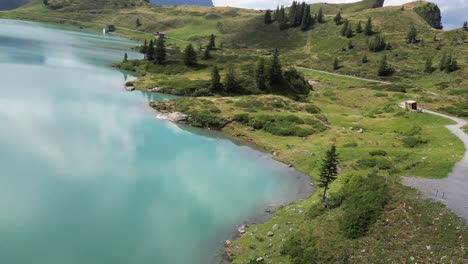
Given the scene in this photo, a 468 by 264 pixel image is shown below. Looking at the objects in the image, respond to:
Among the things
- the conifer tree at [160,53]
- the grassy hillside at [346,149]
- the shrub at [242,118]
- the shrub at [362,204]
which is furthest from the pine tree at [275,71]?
the shrub at [362,204]

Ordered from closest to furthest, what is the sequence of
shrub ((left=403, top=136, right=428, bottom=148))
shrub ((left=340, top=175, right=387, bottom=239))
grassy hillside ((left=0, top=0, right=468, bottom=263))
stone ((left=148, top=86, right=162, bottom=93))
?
grassy hillside ((left=0, top=0, right=468, bottom=263)), shrub ((left=340, top=175, right=387, bottom=239)), shrub ((left=403, top=136, right=428, bottom=148)), stone ((left=148, top=86, right=162, bottom=93))

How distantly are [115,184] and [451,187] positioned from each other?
1522 inches

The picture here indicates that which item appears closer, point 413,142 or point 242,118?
point 413,142

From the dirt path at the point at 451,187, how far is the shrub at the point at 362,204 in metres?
4.17

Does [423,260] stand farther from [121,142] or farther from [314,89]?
[314,89]

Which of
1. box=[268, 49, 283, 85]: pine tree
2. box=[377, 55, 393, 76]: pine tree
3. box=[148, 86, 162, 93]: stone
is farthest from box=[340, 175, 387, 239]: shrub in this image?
box=[377, 55, 393, 76]: pine tree

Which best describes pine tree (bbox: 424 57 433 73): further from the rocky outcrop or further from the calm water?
the calm water

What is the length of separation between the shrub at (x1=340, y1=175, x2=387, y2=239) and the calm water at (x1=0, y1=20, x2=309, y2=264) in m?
10.9

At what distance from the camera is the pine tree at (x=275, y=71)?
12694cm

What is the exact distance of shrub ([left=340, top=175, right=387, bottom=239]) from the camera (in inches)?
1356

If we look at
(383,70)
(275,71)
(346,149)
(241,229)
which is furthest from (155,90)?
(383,70)

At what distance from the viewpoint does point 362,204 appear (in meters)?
37.0

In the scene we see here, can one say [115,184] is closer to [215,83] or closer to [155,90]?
[215,83]

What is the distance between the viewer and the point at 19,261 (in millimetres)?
32188
